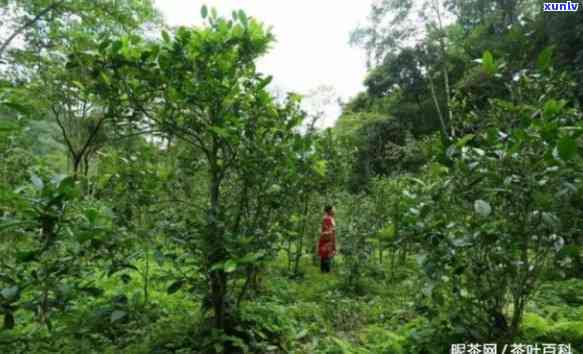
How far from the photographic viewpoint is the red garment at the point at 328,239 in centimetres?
602

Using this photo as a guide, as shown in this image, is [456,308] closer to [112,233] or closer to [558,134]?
[558,134]

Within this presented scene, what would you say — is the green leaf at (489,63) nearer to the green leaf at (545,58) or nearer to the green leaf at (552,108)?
the green leaf at (545,58)

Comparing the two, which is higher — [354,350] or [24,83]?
[24,83]

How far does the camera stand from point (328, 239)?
6012 mm

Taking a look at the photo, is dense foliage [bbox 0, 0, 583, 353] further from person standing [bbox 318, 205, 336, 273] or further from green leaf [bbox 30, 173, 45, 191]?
person standing [bbox 318, 205, 336, 273]

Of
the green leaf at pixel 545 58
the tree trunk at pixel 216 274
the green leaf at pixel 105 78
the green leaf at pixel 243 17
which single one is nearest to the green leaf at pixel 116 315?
the tree trunk at pixel 216 274

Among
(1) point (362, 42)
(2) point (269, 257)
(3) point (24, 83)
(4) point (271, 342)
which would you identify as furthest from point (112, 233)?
(1) point (362, 42)

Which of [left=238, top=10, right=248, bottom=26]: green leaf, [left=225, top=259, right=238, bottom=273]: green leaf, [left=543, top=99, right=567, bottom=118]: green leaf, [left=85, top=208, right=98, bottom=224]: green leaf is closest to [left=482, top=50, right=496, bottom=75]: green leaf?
[left=543, top=99, right=567, bottom=118]: green leaf

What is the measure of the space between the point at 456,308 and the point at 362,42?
53.9ft

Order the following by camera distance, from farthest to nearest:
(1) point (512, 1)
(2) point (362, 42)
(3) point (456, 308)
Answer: (2) point (362, 42)
(1) point (512, 1)
(3) point (456, 308)

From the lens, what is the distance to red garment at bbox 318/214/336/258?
19.7ft

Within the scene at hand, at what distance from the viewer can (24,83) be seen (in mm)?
8109

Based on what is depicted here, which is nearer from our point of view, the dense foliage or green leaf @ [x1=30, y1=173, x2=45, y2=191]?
green leaf @ [x1=30, y1=173, x2=45, y2=191]

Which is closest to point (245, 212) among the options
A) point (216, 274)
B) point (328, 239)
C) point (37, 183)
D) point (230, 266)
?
point (216, 274)
